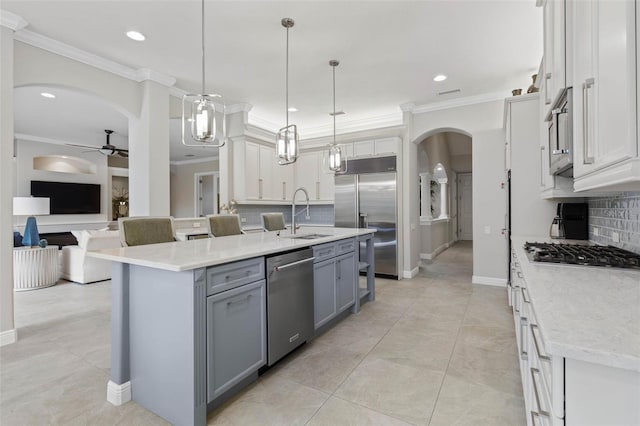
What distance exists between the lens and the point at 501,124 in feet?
15.6

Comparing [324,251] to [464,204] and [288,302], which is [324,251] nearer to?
[288,302]

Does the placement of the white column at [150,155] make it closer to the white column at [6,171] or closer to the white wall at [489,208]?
the white column at [6,171]

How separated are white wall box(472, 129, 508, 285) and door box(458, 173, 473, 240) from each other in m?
6.29

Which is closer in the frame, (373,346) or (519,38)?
(373,346)

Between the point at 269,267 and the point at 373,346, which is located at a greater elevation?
the point at 269,267

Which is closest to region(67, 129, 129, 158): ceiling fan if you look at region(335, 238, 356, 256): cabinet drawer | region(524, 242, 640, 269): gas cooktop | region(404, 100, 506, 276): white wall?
region(335, 238, 356, 256): cabinet drawer

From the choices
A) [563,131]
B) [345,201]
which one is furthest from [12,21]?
[345,201]

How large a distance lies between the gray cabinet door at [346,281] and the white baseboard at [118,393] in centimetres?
185

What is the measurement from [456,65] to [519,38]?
0.73 m

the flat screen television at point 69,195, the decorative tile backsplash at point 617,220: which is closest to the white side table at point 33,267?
the flat screen television at point 69,195

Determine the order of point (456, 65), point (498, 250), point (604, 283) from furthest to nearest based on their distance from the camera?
point (498, 250) → point (456, 65) → point (604, 283)

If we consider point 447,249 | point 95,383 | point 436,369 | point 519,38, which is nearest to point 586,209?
point 519,38

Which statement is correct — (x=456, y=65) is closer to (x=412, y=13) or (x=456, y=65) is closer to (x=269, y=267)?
(x=412, y=13)

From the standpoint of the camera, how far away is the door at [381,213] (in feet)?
17.1
